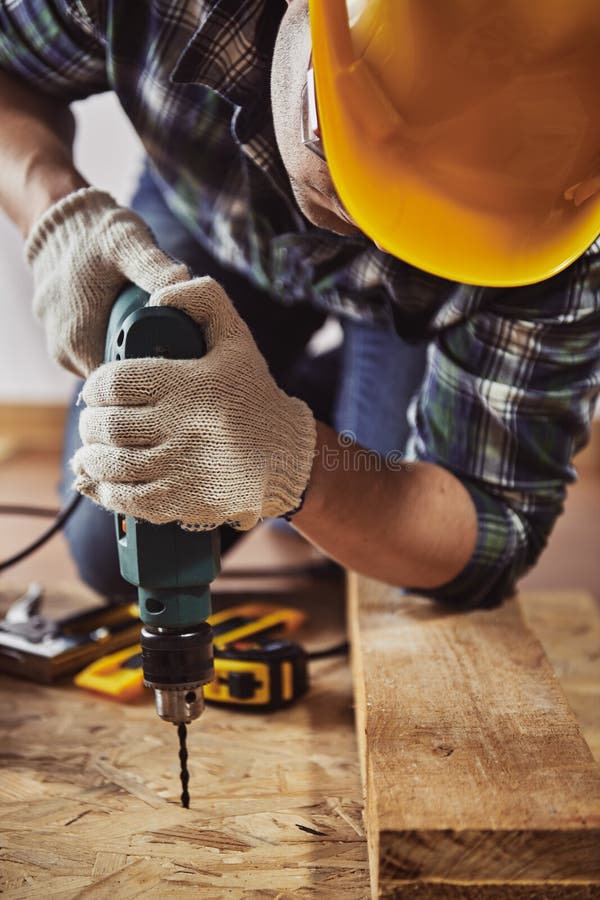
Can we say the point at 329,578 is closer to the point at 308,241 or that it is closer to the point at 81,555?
the point at 81,555

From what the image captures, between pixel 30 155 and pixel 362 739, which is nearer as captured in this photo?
pixel 362 739

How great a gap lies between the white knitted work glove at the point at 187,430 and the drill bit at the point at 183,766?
228 mm

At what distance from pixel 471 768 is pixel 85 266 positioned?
663 mm

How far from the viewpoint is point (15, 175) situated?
4.13 feet

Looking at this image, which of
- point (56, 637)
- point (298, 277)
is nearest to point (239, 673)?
point (56, 637)

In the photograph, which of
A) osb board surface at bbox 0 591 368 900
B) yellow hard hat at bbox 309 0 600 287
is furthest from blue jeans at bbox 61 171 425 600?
yellow hard hat at bbox 309 0 600 287

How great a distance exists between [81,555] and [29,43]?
0.84m

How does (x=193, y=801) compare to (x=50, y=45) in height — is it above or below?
below

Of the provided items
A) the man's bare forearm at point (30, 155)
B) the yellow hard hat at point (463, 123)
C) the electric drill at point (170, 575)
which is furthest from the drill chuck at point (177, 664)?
the man's bare forearm at point (30, 155)

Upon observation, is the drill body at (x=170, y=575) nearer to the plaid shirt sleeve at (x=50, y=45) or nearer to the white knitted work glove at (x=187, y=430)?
the white knitted work glove at (x=187, y=430)

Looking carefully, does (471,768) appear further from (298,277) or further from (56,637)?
(298,277)

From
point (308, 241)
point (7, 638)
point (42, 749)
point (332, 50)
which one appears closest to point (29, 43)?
point (308, 241)

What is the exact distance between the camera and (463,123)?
884mm

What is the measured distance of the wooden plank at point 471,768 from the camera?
81 cm
